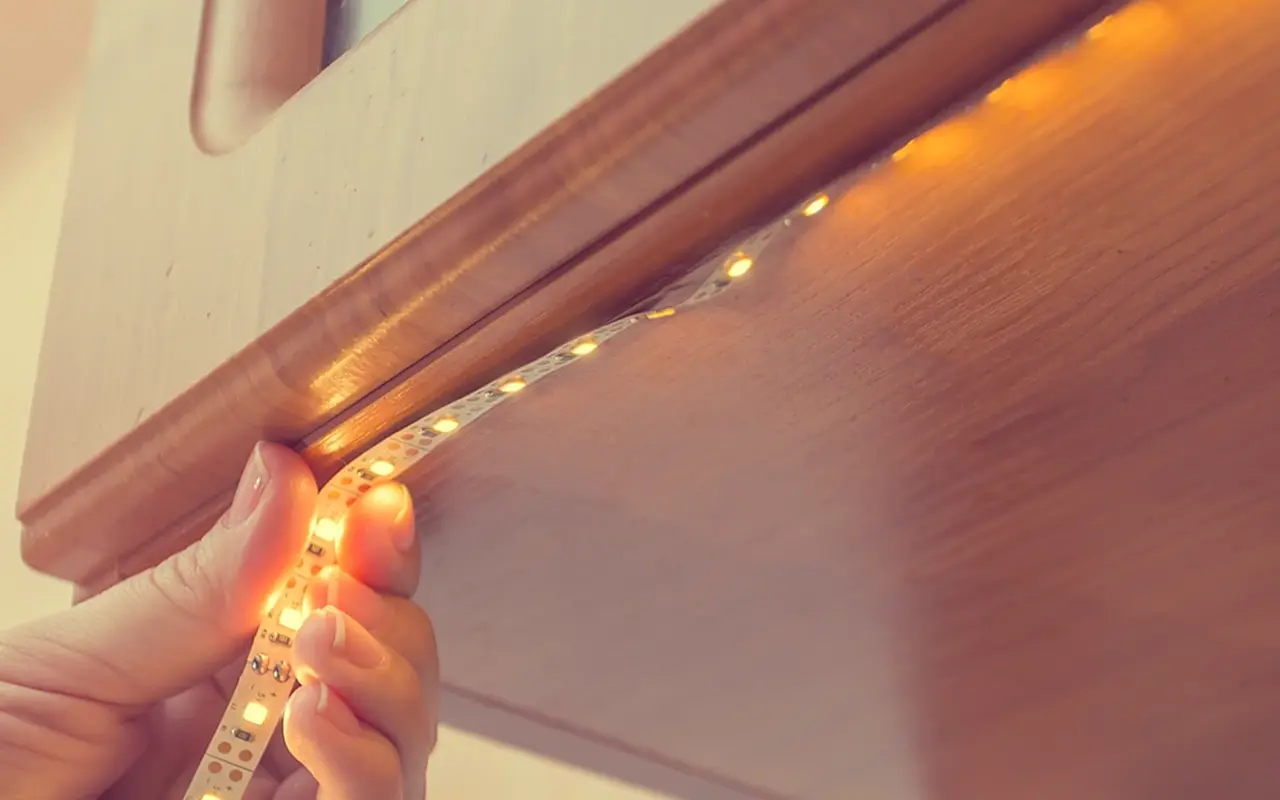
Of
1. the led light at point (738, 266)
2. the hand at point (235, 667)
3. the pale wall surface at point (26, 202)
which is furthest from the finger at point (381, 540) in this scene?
the pale wall surface at point (26, 202)

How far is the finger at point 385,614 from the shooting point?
0.34 m

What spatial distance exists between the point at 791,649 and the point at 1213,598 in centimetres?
12

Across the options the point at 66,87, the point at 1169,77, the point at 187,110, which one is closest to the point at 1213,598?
the point at 1169,77

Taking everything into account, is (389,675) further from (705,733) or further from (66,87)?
(66,87)

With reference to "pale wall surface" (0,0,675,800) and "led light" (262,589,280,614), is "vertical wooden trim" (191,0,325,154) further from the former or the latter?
"pale wall surface" (0,0,675,800)

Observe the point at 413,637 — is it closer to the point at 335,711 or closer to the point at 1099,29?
the point at 335,711

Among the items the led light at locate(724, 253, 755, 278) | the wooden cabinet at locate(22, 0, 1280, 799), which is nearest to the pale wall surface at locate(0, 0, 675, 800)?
the wooden cabinet at locate(22, 0, 1280, 799)

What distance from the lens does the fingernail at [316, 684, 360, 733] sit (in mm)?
326

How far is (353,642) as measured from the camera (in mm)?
332

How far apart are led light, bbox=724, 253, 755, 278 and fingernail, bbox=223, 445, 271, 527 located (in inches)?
5.0

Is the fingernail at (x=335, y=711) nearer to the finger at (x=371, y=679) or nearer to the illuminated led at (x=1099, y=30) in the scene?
the finger at (x=371, y=679)

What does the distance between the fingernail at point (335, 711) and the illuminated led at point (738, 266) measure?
146 mm

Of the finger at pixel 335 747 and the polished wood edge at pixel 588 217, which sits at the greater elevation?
the polished wood edge at pixel 588 217

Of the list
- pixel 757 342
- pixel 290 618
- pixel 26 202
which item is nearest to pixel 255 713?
pixel 290 618
